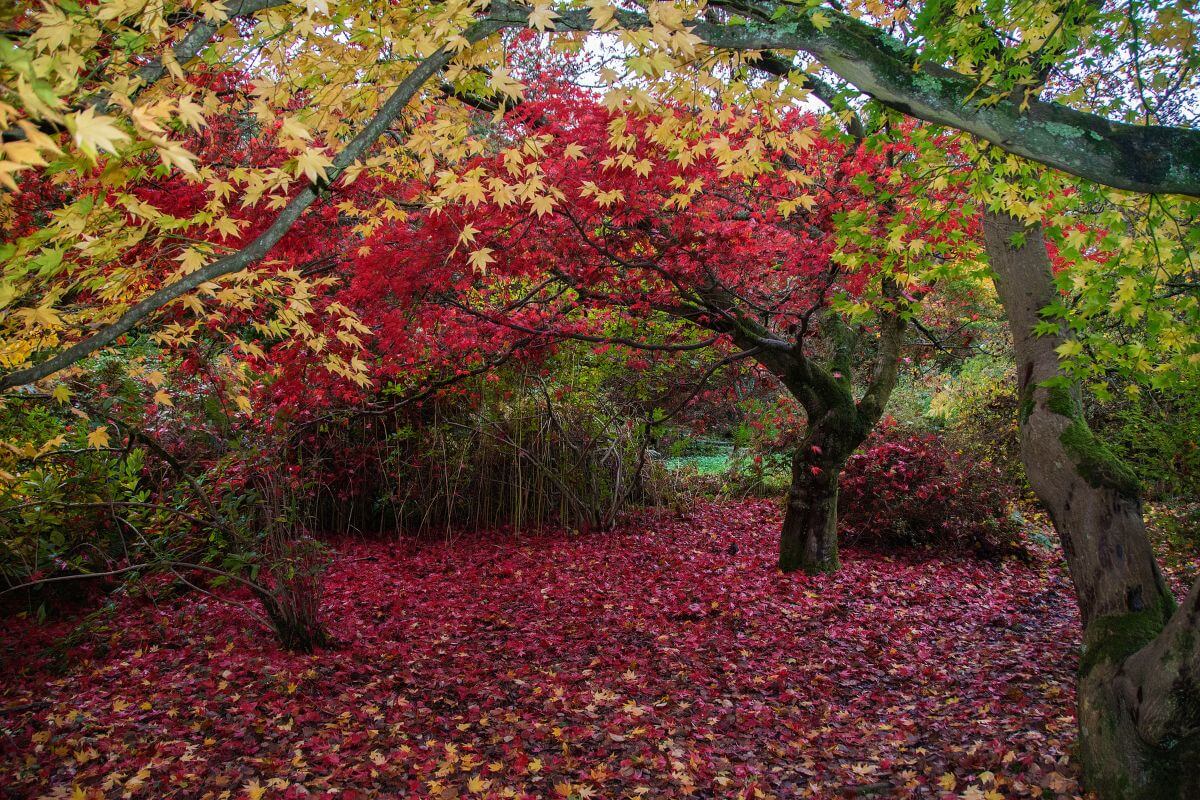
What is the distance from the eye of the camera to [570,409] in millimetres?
7391

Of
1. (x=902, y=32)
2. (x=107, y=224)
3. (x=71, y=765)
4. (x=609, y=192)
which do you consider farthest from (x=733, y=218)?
(x=71, y=765)

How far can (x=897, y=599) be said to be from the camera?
5.57m

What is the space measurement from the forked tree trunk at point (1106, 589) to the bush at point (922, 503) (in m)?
3.17

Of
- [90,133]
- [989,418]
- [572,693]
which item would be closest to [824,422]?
[572,693]

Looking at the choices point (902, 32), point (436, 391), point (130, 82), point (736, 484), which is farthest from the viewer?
point (736, 484)

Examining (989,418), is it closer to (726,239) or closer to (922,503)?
(922,503)

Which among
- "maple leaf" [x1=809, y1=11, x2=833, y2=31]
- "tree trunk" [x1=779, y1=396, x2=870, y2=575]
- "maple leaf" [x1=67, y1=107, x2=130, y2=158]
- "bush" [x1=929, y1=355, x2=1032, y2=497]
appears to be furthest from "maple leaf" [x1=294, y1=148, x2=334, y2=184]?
"bush" [x1=929, y1=355, x2=1032, y2=497]

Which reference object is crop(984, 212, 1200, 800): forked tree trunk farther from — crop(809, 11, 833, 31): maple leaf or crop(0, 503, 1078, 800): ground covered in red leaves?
crop(809, 11, 833, 31): maple leaf

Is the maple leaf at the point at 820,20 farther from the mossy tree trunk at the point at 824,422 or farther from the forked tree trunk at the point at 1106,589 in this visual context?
the mossy tree trunk at the point at 824,422

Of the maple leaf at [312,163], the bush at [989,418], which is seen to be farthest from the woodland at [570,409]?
the bush at [989,418]

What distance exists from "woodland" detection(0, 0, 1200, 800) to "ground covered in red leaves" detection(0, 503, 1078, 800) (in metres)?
0.03

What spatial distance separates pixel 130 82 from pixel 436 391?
4.65 meters

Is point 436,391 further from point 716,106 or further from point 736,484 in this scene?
point 736,484

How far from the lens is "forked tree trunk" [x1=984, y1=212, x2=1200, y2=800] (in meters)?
2.49
